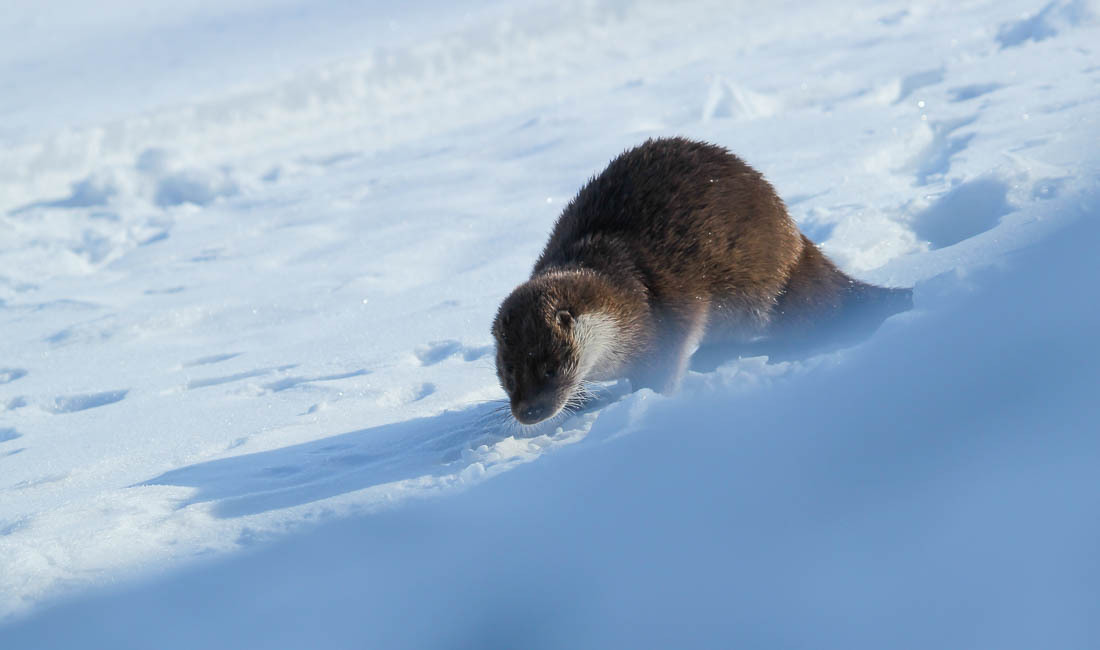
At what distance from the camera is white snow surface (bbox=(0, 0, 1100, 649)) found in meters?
1.83

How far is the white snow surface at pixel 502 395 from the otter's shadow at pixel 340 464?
21 millimetres

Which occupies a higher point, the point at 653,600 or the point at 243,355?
the point at 653,600

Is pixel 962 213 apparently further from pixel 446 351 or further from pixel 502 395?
pixel 446 351

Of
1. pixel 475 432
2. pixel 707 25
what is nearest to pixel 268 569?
pixel 475 432

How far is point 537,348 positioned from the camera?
3623 millimetres

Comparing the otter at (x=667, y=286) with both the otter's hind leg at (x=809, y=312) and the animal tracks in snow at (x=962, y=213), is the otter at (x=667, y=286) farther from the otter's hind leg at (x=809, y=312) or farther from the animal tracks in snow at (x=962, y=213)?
the animal tracks in snow at (x=962, y=213)

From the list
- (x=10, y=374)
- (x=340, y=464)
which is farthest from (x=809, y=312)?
(x=10, y=374)

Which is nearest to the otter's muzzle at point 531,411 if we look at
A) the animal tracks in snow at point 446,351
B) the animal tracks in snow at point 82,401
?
the animal tracks in snow at point 446,351

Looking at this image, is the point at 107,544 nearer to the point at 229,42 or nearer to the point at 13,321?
the point at 13,321

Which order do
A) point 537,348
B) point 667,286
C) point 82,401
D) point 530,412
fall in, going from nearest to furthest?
point 530,412
point 537,348
point 667,286
point 82,401

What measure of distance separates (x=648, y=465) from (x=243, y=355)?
11.1 ft

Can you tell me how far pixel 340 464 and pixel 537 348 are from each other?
0.79 meters

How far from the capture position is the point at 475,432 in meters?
3.51

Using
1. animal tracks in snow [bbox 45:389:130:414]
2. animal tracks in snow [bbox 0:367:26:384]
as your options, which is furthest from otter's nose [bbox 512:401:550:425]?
animal tracks in snow [bbox 0:367:26:384]
